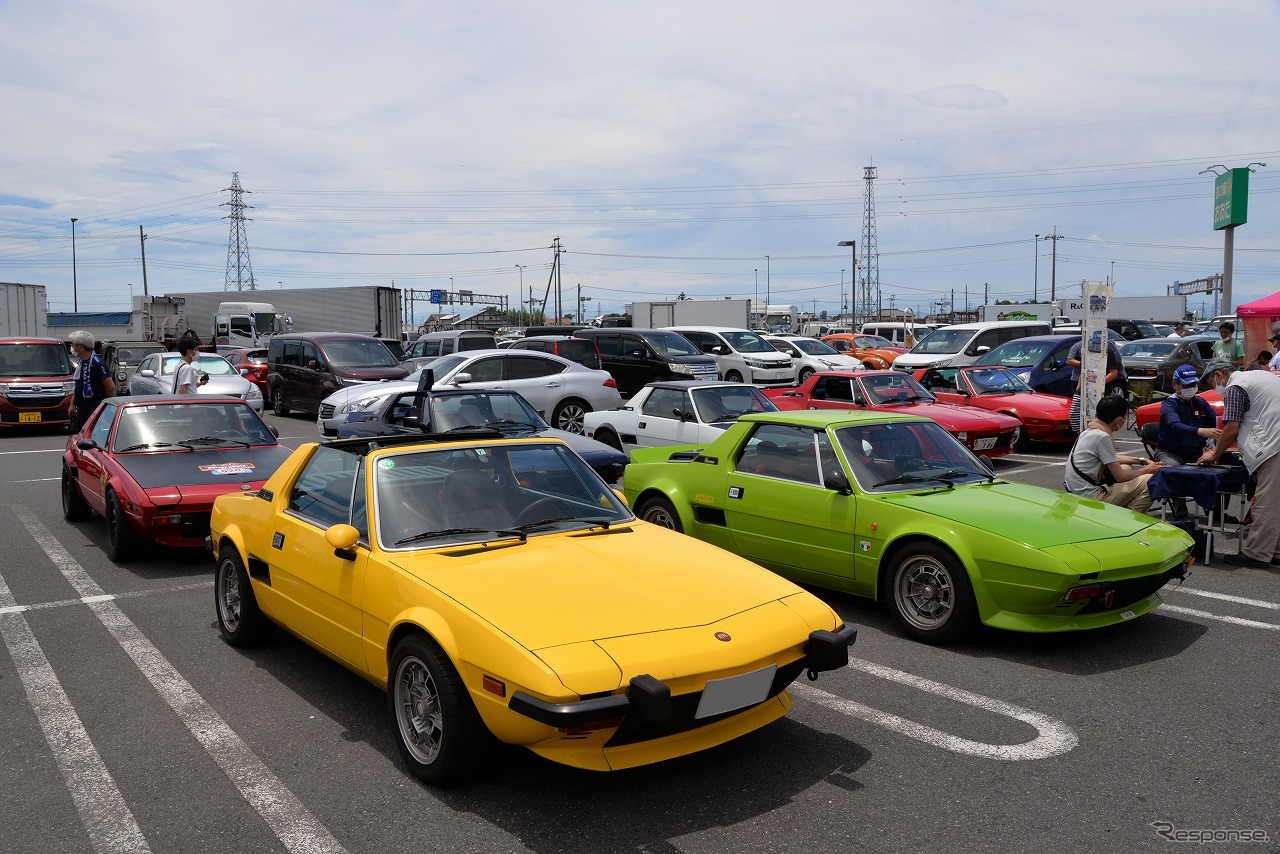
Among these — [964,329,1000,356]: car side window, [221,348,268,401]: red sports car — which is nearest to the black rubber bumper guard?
[964,329,1000,356]: car side window

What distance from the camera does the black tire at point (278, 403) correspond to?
21219mm

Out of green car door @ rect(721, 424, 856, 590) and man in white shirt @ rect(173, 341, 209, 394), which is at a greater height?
man in white shirt @ rect(173, 341, 209, 394)

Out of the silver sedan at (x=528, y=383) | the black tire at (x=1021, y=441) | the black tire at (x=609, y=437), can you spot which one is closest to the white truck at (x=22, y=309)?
the silver sedan at (x=528, y=383)

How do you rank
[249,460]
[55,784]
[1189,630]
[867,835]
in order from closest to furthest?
[867,835], [55,784], [1189,630], [249,460]

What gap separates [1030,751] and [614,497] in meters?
2.37

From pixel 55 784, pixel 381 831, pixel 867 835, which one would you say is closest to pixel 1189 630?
pixel 867 835

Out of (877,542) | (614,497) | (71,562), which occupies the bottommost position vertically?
(71,562)

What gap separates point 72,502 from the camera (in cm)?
955

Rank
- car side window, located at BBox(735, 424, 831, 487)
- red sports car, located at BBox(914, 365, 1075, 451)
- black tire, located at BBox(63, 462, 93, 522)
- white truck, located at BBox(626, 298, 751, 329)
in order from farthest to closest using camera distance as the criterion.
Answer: white truck, located at BBox(626, 298, 751, 329) < red sports car, located at BBox(914, 365, 1075, 451) < black tire, located at BBox(63, 462, 93, 522) < car side window, located at BBox(735, 424, 831, 487)

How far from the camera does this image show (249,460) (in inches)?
333

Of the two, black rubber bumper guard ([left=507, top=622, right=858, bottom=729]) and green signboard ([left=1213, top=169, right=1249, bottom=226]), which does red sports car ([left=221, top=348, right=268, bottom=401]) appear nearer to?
black rubber bumper guard ([left=507, top=622, right=858, bottom=729])

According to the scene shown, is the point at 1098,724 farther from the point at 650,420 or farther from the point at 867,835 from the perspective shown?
the point at 650,420

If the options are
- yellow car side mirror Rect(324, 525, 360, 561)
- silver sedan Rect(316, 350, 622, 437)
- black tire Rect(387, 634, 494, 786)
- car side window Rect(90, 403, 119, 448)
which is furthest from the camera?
silver sedan Rect(316, 350, 622, 437)

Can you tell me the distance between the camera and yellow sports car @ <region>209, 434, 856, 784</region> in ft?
11.3
